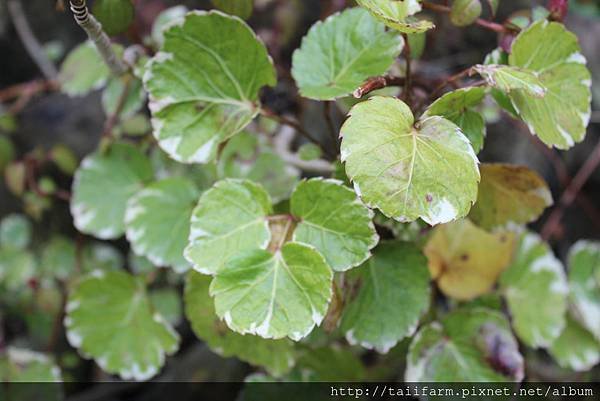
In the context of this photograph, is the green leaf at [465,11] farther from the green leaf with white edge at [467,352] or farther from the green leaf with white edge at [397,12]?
the green leaf with white edge at [467,352]

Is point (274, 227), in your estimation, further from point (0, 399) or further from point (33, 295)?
point (33, 295)

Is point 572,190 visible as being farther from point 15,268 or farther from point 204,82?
point 15,268

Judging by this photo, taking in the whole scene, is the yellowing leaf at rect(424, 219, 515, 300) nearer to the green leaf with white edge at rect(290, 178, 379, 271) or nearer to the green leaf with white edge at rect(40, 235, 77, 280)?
the green leaf with white edge at rect(290, 178, 379, 271)

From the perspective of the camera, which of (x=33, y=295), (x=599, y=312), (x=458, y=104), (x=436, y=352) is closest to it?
(x=458, y=104)

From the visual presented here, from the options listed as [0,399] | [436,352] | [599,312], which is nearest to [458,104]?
[436,352]

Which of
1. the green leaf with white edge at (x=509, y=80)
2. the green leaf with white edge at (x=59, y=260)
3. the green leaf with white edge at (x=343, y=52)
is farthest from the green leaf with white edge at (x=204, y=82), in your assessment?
the green leaf with white edge at (x=59, y=260)

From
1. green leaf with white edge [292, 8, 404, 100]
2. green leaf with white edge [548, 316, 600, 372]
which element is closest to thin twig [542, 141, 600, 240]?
green leaf with white edge [548, 316, 600, 372]
